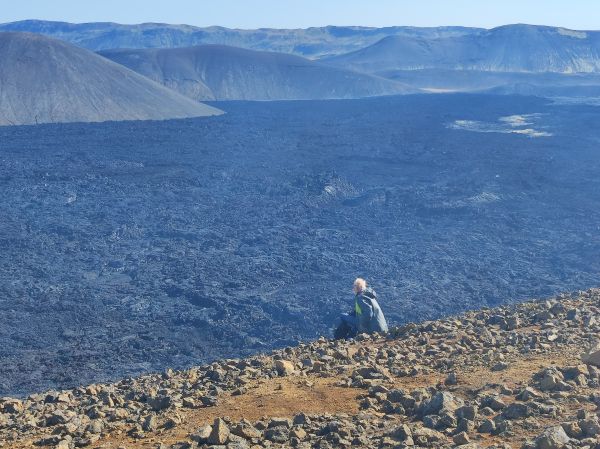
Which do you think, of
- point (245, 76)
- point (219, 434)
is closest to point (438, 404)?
point (219, 434)

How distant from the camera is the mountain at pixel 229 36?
177 metres

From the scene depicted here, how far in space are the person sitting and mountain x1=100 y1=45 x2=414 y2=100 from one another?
221ft

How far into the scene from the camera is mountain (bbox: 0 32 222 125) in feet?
182

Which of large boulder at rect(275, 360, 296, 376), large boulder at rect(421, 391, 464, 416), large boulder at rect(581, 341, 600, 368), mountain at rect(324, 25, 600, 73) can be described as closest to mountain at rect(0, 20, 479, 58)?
mountain at rect(324, 25, 600, 73)

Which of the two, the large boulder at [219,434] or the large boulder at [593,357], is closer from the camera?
the large boulder at [219,434]

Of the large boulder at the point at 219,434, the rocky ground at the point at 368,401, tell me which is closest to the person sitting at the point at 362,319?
the rocky ground at the point at 368,401

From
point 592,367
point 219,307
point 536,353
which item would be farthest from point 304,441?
point 219,307

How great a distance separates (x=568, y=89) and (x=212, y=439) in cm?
8240

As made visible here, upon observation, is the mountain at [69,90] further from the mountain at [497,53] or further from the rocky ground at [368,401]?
the mountain at [497,53]

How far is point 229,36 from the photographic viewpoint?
191 metres

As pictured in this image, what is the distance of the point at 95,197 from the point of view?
3195 cm

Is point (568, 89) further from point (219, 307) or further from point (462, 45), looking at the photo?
point (219, 307)

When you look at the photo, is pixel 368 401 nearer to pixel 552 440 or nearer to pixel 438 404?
pixel 438 404

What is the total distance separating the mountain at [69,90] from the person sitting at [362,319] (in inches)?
1829
